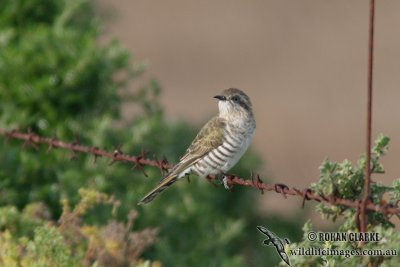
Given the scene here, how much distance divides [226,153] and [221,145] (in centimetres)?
9

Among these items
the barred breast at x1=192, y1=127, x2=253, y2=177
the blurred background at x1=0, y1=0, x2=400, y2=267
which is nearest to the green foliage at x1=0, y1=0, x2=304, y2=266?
the blurred background at x1=0, y1=0, x2=400, y2=267

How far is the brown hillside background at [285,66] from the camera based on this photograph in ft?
71.1

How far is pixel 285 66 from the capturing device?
26.8 metres

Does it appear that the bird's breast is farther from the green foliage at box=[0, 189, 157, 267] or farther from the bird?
the green foliage at box=[0, 189, 157, 267]

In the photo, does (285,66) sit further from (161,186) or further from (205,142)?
(161,186)

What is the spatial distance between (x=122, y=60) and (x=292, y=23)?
723 inches

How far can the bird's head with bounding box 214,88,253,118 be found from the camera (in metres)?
8.37

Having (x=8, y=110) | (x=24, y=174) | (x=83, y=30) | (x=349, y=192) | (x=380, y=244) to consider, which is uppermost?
(x=83, y=30)

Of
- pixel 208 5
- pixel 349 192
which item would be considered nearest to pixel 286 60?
pixel 208 5

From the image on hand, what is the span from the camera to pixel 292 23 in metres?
29.5

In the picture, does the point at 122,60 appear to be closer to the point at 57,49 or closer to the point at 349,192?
the point at 57,49

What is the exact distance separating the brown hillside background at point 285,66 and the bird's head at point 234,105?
31.5ft

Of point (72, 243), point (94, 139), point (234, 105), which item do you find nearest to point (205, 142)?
point (234, 105)

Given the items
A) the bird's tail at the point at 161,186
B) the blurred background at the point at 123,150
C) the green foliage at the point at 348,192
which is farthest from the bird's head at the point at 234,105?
the green foliage at the point at 348,192
